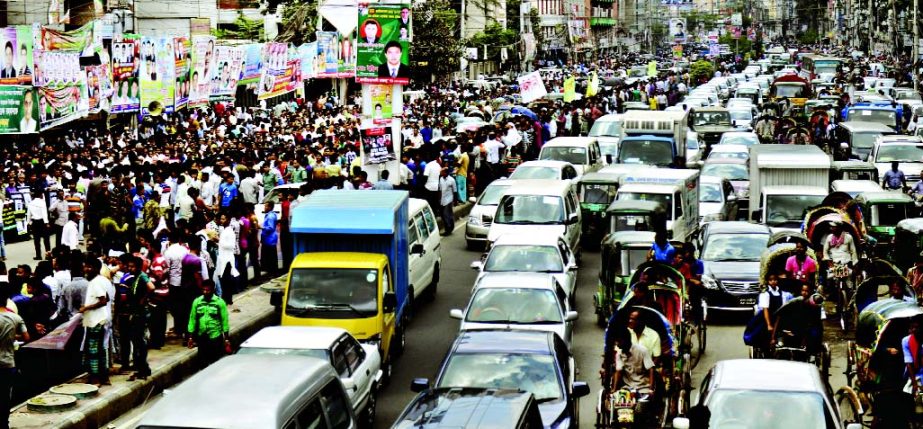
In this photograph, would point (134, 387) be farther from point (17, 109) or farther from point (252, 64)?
point (252, 64)

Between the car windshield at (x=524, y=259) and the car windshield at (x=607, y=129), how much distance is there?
21.2 m

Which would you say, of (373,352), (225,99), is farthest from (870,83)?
(373,352)

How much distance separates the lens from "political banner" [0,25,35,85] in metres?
27.2

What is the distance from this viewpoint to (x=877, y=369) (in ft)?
45.1

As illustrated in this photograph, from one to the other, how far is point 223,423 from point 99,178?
51.6ft

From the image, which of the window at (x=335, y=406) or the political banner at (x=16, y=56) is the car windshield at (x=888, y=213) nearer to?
the window at (x=335, y=406)

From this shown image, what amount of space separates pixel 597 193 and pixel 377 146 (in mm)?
4724

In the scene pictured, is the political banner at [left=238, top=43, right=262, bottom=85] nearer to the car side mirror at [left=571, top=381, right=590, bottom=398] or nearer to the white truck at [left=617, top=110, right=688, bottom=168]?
the white truck at [left=617, top=110, right=688, bottom=168]

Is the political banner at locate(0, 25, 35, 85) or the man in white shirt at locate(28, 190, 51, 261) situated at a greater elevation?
the political banner at locate(0, 25, 35, 85)

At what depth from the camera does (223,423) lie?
969cm

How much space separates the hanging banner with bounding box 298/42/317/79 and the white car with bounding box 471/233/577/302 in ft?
68.7

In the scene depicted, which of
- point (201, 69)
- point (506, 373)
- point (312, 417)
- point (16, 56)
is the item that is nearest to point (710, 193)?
point (201, 69)

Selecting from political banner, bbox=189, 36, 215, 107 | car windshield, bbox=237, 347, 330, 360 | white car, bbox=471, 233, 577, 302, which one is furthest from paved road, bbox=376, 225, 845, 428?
political banner, bbox=189, 36, 215, 107

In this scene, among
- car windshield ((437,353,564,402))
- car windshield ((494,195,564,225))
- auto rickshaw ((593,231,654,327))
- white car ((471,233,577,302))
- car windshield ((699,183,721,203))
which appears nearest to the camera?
car windshield ((437,353,564,402))
